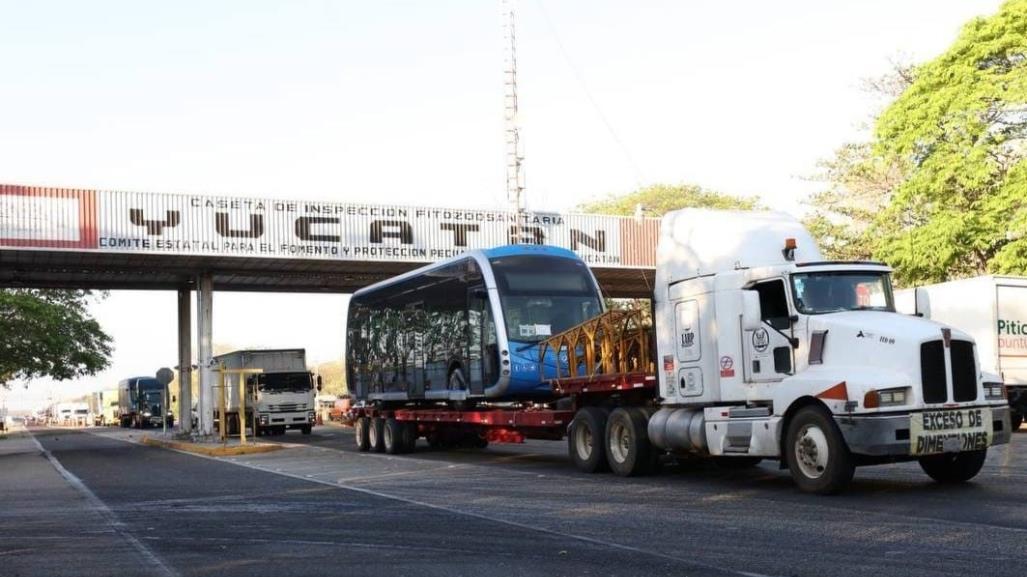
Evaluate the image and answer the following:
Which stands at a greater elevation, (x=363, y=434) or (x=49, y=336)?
(x=49, y=336)

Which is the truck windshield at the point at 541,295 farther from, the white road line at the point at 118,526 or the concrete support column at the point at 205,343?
the concrete support column at the point at 205,343

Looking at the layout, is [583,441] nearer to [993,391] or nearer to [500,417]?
[500,417]

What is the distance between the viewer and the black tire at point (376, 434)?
26.5 meters

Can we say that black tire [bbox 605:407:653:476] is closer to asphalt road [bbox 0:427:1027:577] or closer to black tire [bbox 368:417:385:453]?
asphalt road [bbox 0:427:1027:577]

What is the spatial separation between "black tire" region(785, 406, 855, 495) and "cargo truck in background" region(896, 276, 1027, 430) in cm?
1463

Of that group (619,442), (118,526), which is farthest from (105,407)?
(118,526)

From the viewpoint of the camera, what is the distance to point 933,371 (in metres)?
12.7

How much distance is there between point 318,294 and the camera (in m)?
46.0

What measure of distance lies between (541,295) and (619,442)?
15.7ft

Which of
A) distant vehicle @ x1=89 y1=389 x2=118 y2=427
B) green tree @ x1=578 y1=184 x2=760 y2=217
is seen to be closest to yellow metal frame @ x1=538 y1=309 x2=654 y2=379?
green tree @ x1=578 y1=184 x2=760 y2=217

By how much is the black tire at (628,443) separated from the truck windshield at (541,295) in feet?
13.2

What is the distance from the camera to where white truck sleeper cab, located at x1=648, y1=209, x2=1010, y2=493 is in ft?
41.4

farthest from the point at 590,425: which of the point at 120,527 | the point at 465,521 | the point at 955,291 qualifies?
the point at 955,291

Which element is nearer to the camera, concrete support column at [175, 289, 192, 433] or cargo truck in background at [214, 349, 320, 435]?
concrete support column at [175, 289, 192, 433]
